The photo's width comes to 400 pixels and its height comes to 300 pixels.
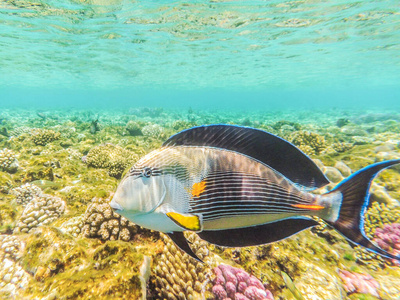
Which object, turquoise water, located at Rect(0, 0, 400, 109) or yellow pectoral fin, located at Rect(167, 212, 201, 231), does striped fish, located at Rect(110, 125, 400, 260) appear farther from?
turquoise water, located at Rect(0, 0, 400, 109)

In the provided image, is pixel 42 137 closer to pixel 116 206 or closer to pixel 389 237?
pixel 116 206

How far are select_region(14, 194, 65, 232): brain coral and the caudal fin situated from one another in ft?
13.3

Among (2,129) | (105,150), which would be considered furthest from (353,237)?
(2,129)

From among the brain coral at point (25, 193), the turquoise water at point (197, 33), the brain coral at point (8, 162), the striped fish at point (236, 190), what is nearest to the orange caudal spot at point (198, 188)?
the striped fish at point (236, 190)

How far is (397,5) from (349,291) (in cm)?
1980

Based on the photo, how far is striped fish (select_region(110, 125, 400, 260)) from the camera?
101cm

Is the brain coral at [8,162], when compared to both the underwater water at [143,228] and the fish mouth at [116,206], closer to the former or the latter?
the underwater water at [143,228]

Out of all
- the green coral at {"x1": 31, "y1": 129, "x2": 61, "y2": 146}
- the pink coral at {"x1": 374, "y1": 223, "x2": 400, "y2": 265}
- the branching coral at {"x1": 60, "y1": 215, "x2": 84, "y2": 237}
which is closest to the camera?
the branching coral at {"x1": 60, "y1": 215, "x2": 84, "y2": 237}

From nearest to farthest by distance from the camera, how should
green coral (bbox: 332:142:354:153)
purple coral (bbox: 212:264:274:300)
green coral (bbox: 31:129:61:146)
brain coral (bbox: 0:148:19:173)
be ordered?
purple coral (bbox: 212:264:274:300)
brain coral (bbox: 0:148:19:173)
green coral (bbox: 31:129:61:146)
green coral (bbox: 332:142:354:153)

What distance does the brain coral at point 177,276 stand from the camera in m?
1.83

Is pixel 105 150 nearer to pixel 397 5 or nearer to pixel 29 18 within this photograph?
pixel 29 18

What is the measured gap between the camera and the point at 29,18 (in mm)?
14219

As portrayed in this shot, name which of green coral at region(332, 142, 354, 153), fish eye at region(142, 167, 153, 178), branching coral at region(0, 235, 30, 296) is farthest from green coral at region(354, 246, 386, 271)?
green coral at region(332, 142, 354, 153)

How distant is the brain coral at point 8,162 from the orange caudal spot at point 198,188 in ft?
20.9
